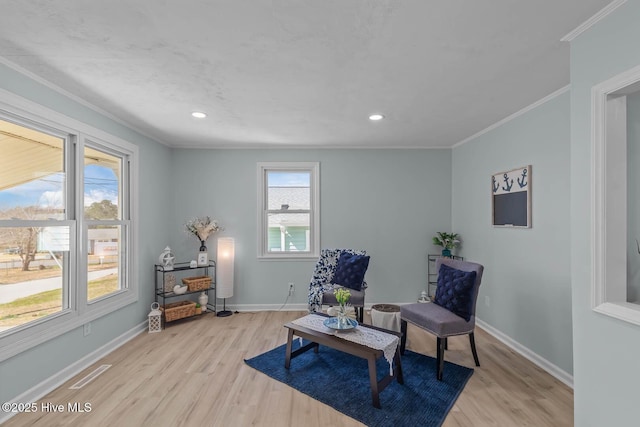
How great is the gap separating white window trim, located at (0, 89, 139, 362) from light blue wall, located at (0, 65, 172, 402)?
0.06 metres

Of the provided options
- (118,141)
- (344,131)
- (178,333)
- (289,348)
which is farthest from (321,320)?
(118,141)

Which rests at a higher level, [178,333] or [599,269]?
[599,269]

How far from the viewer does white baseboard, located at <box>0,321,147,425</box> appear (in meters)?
2.22

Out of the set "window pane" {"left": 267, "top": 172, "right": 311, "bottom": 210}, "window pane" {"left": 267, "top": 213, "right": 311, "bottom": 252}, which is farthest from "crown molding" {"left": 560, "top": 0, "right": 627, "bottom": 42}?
"window pane" {"left": 267, "top": 213, "right": 311, "bottom": 252}

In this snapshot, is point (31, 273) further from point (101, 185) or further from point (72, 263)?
point (101, 185)

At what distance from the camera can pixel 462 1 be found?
1.47 meters

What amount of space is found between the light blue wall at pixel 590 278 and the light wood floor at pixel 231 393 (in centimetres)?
59

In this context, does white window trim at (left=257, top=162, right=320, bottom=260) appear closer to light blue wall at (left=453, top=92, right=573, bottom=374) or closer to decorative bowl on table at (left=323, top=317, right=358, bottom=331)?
decorative bowl on table at (left=323, top=317, right=358, bottom=331)

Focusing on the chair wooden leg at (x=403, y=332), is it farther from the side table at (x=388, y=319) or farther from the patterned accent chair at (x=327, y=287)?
the patterned accent chair at (x=327, y=287)

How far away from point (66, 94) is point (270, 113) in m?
1.78

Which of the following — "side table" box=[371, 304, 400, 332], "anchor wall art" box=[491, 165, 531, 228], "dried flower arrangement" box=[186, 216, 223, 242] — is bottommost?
"side table" box=[371, 304, 400, 332]

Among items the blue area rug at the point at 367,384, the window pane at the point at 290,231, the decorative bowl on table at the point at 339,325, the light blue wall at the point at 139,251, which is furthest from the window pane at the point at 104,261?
the decorative bowl on table at the point at 339,325

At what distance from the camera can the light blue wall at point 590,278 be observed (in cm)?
149

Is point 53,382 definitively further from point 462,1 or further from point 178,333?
point 462,1
